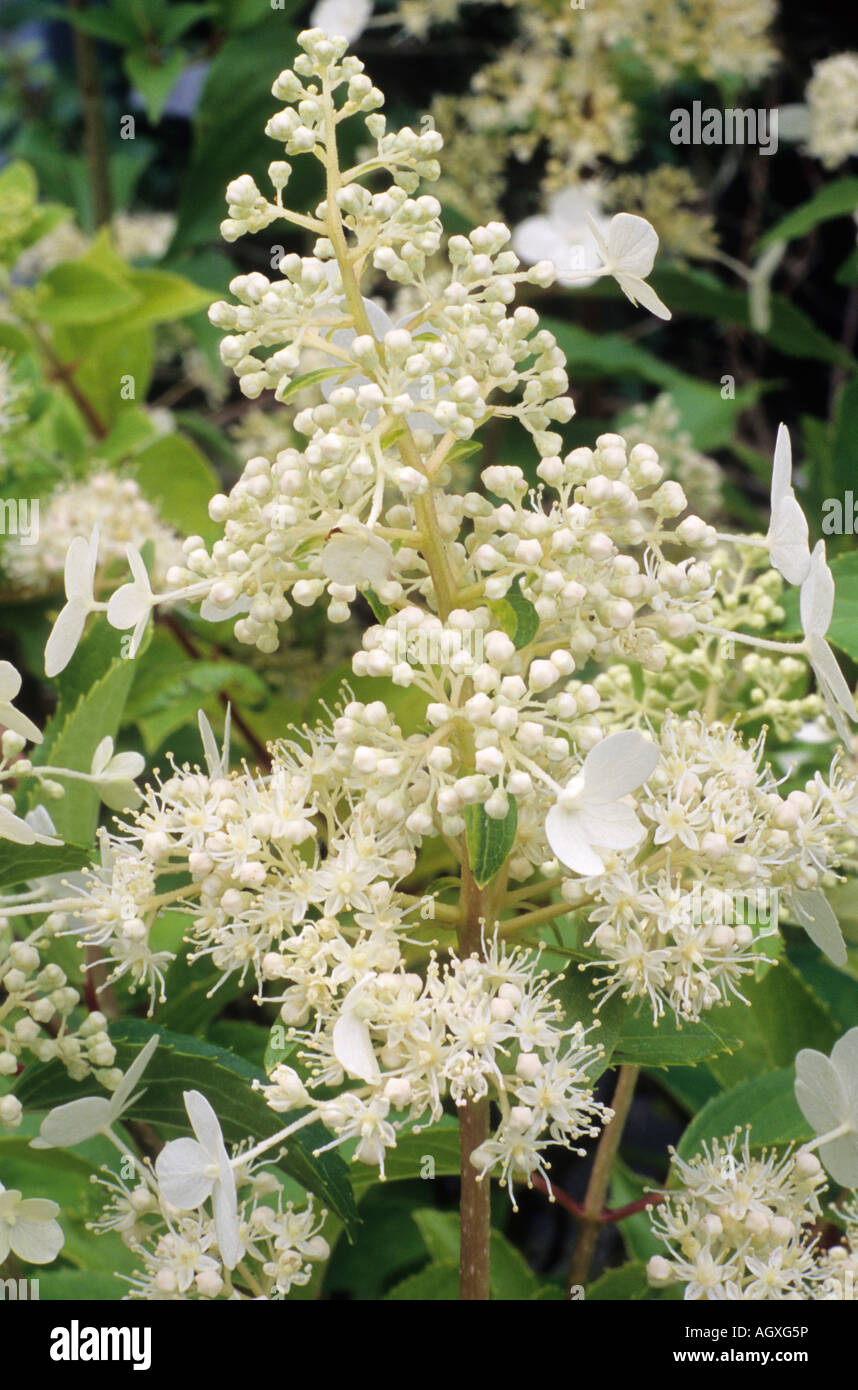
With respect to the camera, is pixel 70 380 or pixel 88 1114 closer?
pixel 88 1114

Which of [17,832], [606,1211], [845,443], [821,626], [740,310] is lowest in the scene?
[606,1211]

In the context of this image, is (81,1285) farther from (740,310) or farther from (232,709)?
(740,310)

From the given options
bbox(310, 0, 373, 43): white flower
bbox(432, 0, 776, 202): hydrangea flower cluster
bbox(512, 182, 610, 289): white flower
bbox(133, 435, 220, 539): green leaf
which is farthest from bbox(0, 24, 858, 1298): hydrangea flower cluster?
bbox(432, 0, 776, 202): hydrangea flower cluster

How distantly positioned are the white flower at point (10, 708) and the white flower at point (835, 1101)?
487mm

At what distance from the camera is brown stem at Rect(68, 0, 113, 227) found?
208cm

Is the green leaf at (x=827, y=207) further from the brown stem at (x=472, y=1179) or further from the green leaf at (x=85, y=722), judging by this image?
the brown stem at (x=472, y=1179)

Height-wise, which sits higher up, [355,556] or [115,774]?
[355,556]

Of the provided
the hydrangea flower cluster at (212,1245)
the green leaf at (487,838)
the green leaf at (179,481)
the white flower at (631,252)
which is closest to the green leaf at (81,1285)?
the hydrangea flower cluster at (212,1245)

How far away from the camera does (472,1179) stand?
28.8 inches

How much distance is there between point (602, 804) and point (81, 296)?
52.8 inches

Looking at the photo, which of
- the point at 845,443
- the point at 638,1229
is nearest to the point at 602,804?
the point at 638,1229

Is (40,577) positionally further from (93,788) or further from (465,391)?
(465,391)

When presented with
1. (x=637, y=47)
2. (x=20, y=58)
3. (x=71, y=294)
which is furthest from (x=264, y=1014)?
(x=20, y=58)

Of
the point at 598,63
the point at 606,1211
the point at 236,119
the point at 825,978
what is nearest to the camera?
the point at 606,1211
